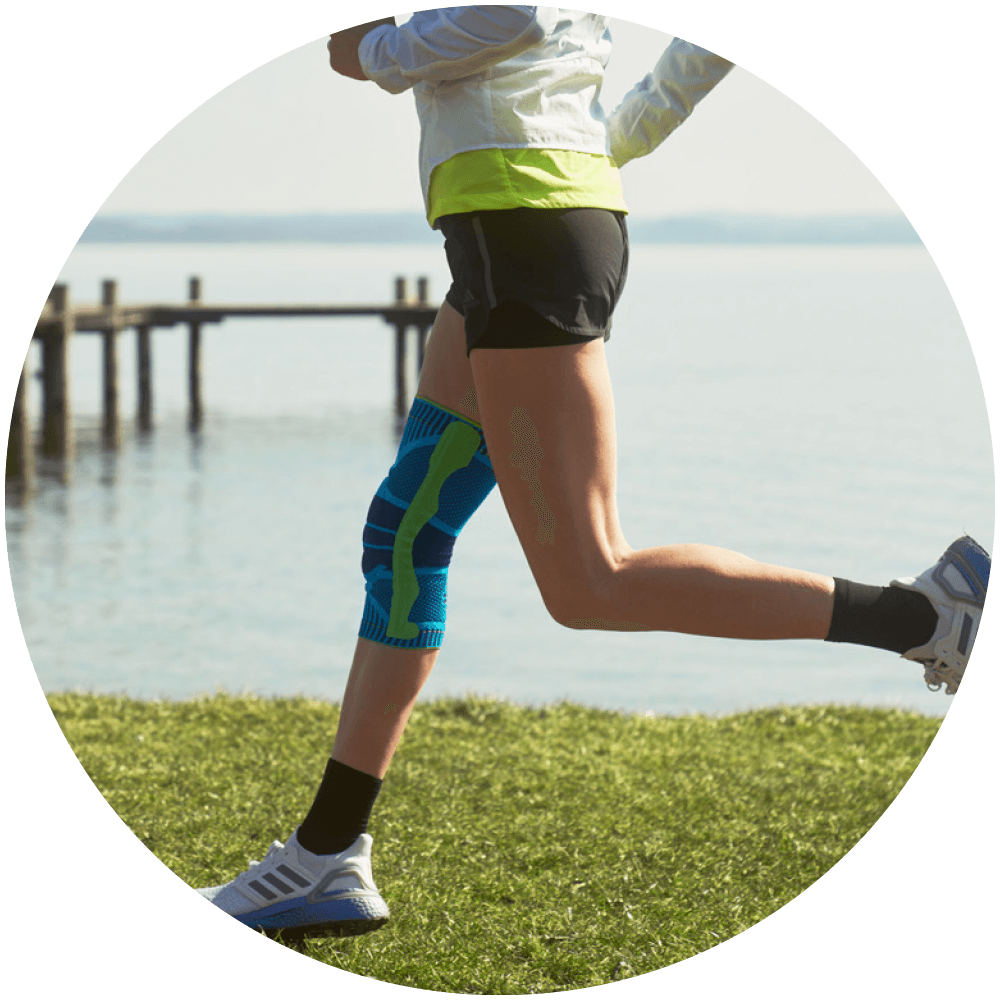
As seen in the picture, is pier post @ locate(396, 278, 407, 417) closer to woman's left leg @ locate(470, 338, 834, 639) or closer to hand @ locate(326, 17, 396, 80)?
hand @ locate(326, 17, 396, 80)

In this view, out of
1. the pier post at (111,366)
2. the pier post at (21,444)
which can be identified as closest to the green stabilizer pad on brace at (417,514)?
the pier post at (21,444)

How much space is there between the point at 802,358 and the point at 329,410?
67.8 feet

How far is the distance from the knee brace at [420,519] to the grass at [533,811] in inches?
26.2

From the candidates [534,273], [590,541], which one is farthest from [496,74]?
[590,541]

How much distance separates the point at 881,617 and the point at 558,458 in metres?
0.63

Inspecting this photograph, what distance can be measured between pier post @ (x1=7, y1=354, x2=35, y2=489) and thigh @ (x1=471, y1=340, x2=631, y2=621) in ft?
46.1

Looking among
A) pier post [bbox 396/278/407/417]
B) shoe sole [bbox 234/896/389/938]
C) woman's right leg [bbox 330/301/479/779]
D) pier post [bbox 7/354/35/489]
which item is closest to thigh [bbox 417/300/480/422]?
woman's right leg [bbox 330/301/479/779]

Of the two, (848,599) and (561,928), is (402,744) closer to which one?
(561,928)

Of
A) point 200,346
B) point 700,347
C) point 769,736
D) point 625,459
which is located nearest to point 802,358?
point 700,347

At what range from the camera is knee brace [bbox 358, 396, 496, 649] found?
2.47 m

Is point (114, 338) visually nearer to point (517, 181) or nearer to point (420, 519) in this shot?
point (420, 519)

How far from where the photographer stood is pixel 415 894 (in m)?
2.84

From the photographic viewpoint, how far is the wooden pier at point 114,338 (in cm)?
1625

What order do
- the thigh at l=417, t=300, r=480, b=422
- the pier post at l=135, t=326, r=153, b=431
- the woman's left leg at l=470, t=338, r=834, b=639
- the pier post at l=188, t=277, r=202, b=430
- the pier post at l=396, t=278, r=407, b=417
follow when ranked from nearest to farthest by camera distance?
the woman's left leg at l=470, t=338, r=834, b=639, the thigh at l=417, t=300, r=480, b=422, the pier post at l=135, t=326, r=153, b=431, the pier post at l=188, t=277, r=202, b=430, the pier post at l=396, t=278, r=407, b=417
